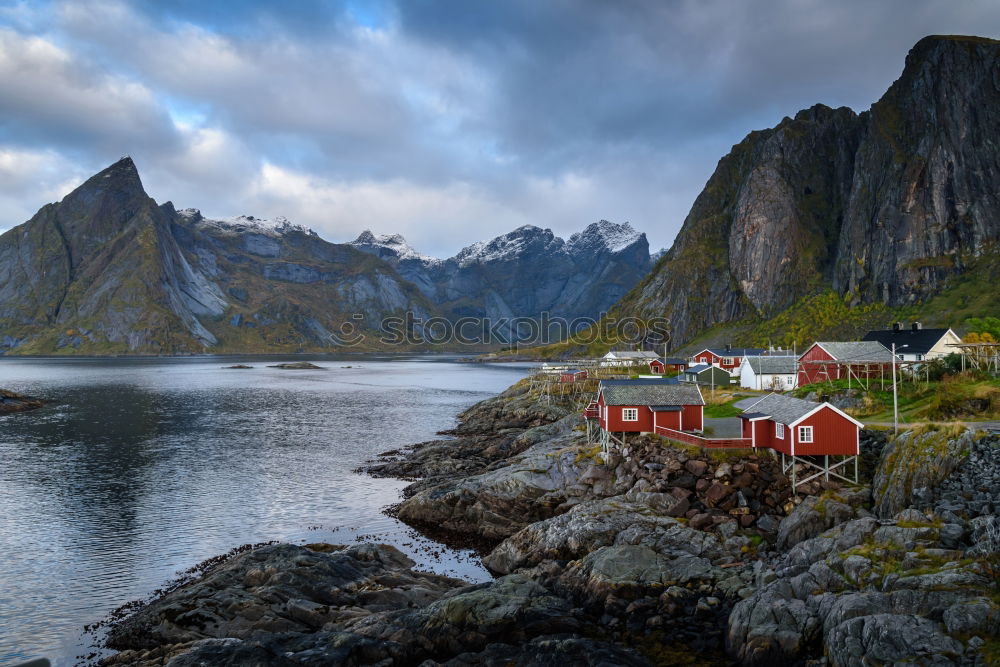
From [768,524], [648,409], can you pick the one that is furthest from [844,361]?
[768,524]

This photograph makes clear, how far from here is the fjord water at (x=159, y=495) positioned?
3156 centimetres

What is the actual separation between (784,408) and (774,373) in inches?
1700

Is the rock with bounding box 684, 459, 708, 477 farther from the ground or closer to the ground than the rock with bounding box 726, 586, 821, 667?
farther from the ground

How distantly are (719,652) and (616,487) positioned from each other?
19.5m

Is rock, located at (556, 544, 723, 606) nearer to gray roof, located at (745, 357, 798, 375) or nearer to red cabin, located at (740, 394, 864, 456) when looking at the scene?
red cabin, located at (740, 394, 864, 456)

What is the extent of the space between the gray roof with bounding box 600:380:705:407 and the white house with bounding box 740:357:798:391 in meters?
34.9

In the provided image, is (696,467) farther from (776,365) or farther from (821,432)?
(776,365)

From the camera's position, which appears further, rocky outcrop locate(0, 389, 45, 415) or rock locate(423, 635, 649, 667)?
rocky outcrop locate(0, 389, 45, 415)

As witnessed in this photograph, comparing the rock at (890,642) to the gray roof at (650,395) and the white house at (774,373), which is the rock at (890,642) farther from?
the white house at (774,373)

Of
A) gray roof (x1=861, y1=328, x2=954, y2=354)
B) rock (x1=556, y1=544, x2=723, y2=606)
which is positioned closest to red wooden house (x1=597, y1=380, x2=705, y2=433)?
rock (x1=556, y1=544, x2=723, y2=606)

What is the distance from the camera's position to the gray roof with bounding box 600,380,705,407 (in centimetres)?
4716

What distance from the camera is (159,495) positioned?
50.6 meters

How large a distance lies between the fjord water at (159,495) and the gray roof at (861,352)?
1944 inches

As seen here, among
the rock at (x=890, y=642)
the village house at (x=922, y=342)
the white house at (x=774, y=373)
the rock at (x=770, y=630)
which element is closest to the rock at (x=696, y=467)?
the rock at (x=770, y=630)
